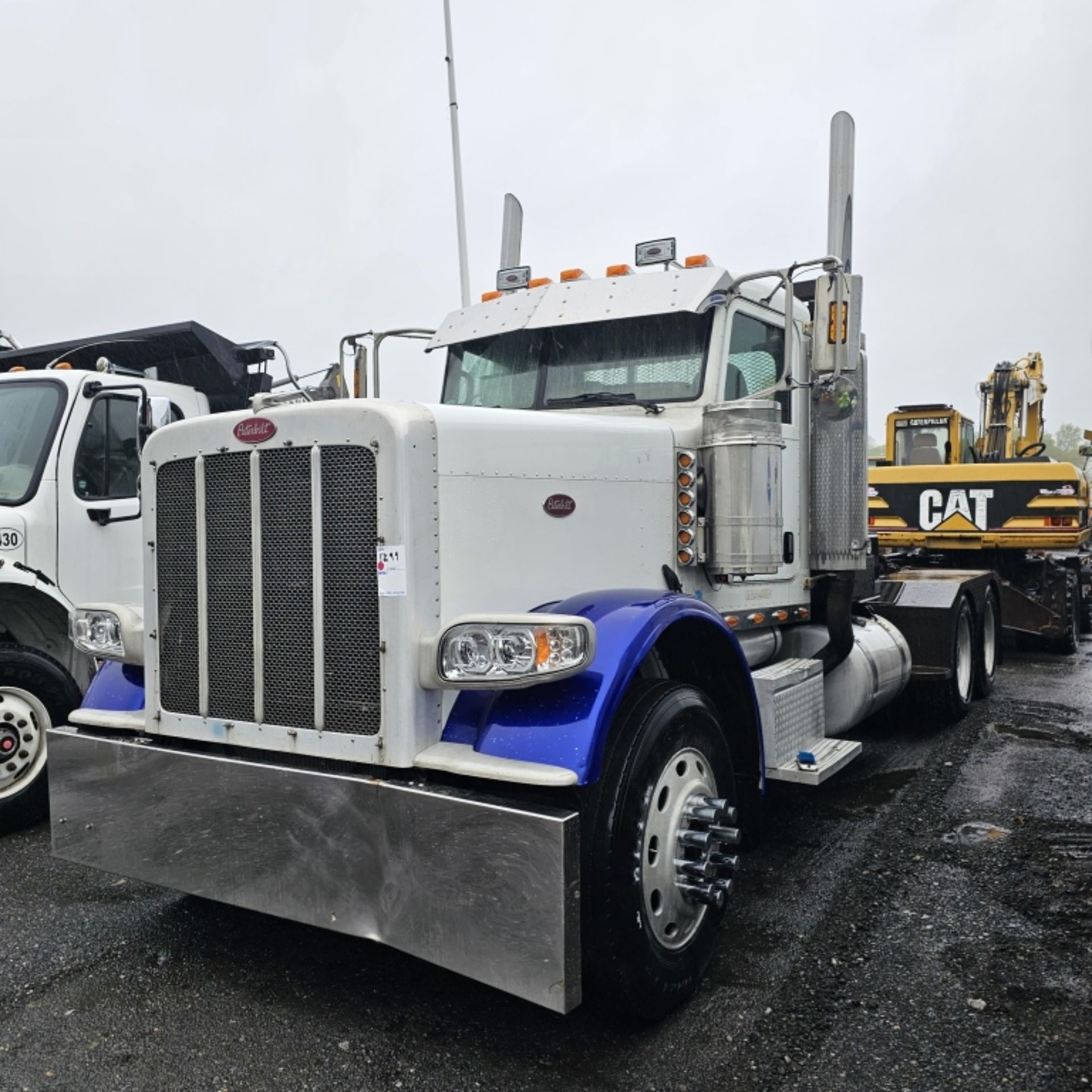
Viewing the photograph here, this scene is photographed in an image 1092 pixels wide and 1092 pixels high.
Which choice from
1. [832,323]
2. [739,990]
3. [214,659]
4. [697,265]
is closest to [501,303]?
[697,265]

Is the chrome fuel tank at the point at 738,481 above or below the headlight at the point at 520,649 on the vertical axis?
above

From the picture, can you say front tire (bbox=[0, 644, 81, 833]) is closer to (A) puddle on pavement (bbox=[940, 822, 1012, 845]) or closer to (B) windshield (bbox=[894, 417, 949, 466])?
(A) puddle on pavement (bbox=[940, 822, 1012, 845])

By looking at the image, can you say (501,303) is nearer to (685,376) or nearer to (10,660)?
(685,376)

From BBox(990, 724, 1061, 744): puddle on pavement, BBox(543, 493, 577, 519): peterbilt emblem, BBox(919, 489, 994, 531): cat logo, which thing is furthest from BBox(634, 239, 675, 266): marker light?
BBox(919, 489, 994, 531): cat logo

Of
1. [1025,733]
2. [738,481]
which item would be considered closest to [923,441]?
[1025,733]

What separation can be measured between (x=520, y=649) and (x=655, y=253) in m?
2.70

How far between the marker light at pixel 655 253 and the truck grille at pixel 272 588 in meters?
2.36

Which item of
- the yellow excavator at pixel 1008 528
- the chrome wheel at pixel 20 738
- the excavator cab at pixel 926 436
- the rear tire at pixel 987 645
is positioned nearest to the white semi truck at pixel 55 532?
the chrome wheel at pixel 20 738

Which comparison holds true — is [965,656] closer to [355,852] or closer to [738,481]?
[738,481]

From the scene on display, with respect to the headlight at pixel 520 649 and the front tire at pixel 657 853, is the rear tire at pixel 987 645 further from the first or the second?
the headlight at pixel 520 649

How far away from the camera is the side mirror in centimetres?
548

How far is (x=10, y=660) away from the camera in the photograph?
5.22 m

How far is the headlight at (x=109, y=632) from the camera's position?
3.88 metres

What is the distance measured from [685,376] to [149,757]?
9.20 ft
